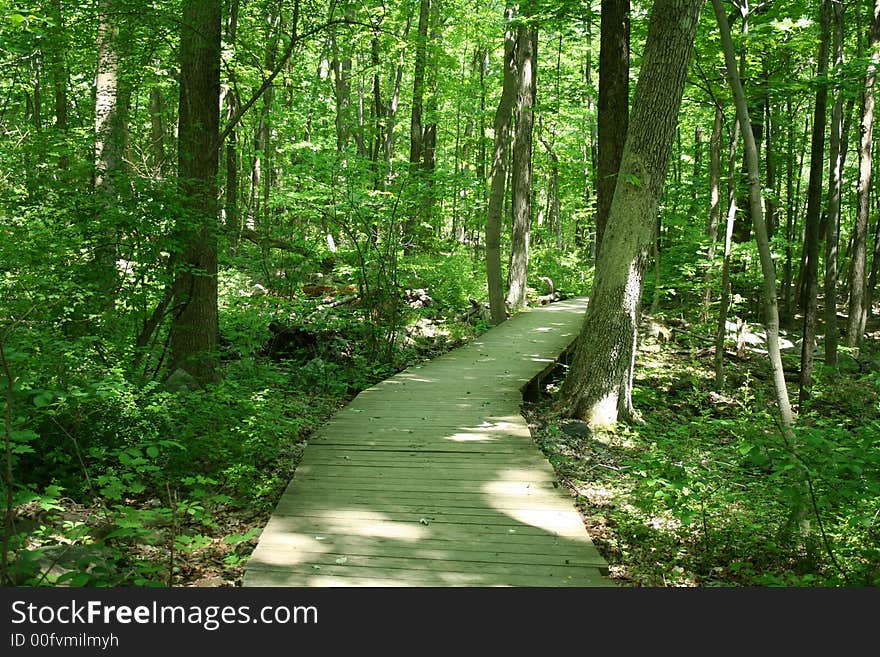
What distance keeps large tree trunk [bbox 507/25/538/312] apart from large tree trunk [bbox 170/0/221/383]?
9160mm

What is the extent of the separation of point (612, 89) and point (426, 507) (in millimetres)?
6353

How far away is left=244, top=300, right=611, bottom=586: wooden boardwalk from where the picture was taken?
11.9 ft

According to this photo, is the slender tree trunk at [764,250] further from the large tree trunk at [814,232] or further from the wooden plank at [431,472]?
the large tree trunk at [814,232]

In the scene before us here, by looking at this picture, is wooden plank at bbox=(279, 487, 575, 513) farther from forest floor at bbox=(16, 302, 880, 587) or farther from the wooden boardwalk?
forest floor at bbox=(16, 302, 880, 587)

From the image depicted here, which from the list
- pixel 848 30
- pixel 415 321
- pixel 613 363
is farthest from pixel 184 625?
pixel 848 30

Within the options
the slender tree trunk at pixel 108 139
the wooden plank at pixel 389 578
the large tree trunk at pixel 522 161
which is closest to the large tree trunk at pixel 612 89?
the wooden plank at pixel 389 578

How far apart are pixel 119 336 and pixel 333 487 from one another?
9.78 ft

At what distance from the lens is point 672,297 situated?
74.3 feet

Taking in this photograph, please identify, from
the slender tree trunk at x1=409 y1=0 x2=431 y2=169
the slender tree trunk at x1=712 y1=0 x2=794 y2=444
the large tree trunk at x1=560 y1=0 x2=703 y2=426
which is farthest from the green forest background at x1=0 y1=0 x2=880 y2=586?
the slender tree trunk at x1=409 y1=0 x2=431 y2=169

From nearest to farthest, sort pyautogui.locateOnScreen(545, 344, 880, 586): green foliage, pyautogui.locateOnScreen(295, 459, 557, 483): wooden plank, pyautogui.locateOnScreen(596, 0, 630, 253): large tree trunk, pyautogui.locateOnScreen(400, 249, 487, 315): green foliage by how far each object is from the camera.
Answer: pyautogui.locateOnScreen(545, 344, 880, 586): green foliage < pyautogui.locateOnScreen(295, 459, 557, 483): wooden plank < pyautogui.locateOnScreen(596, 0, 630, 253): large tree trunk < pyautogui.locateOnScreen(400, 249, 487, 315): green foliage

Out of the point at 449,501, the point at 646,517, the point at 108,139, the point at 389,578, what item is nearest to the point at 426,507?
the point at 449,501

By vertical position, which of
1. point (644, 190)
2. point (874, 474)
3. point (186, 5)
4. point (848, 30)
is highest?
point (848, 30)

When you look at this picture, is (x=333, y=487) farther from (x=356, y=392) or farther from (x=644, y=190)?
(x=644, y=190)

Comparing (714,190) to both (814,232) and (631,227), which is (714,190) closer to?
(814,232)
